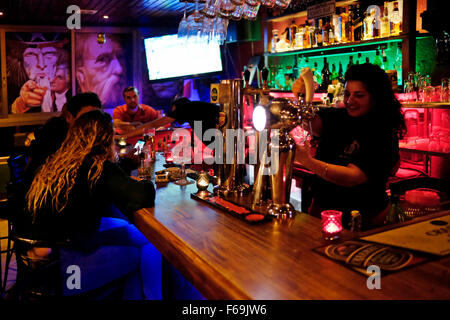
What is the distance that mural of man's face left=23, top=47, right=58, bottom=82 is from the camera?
6.44m

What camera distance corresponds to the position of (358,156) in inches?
71.9

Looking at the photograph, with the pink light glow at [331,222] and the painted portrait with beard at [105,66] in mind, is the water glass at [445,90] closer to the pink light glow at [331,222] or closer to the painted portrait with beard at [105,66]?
the pink light glow at [331,222]

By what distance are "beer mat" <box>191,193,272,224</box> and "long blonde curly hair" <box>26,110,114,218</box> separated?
479mm

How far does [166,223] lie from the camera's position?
5.26 feet

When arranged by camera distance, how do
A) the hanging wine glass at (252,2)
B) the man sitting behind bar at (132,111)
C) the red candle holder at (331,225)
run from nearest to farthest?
the red candle holder at (331,225) < the hanging wine glass at (252,2) < the man sitting behind bar at (132,111)

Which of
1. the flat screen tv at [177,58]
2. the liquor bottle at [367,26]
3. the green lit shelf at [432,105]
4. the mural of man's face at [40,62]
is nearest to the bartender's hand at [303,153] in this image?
the green lit shelf at [432,105]

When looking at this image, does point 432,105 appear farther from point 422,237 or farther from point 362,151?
point 422,237

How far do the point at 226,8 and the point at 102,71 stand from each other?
15.6 ft

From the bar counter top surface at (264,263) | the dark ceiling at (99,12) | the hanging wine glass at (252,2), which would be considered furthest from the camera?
the dark ceiling at (99,12)

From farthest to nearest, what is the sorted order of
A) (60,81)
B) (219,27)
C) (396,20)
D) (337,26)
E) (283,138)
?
(60,81), (337,26), (396,20), (219,27), (283,138)

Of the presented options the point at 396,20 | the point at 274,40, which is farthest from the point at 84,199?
the point at 274,40

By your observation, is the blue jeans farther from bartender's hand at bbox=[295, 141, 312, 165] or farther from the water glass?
the water glass

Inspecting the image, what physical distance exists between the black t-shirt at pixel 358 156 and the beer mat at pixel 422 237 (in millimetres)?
365

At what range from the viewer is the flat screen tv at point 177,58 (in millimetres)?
6117
